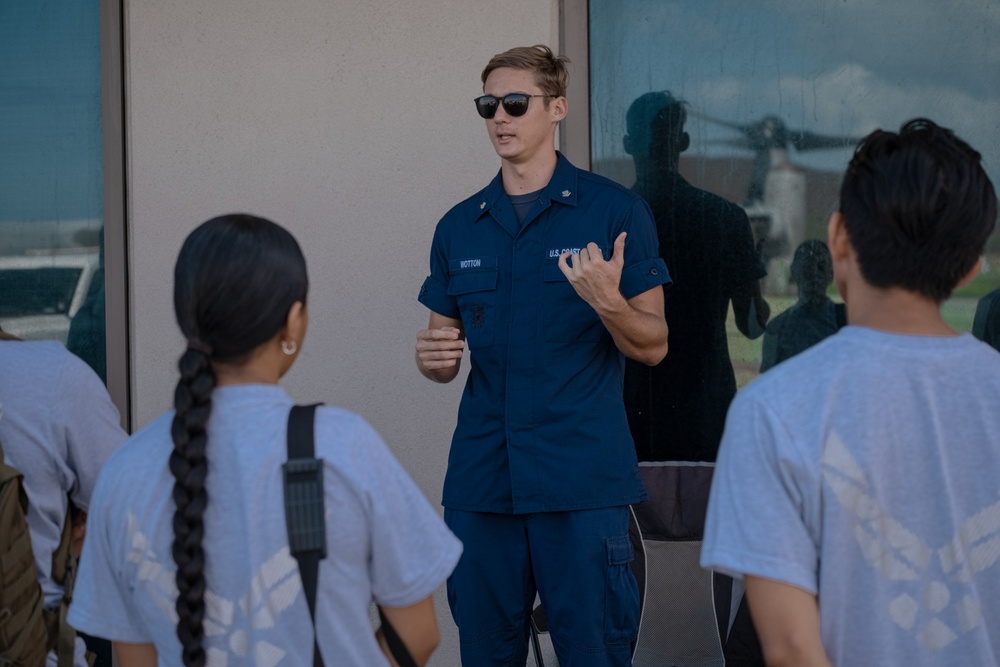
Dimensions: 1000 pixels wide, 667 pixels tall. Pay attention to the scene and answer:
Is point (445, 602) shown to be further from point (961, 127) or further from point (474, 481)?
point (961, 127)

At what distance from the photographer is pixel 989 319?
3828 millimetres

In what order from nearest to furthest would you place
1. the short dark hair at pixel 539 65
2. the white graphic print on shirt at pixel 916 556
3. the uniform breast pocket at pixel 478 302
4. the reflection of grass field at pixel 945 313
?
the white graphic print on shirt at pixel 916 556, the uniform breast pocket at pixel 478 302, the short dark hair at pixel 539 65, the reflection of grass field at pixel 945 313

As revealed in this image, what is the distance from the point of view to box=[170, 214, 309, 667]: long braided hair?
1.55 m

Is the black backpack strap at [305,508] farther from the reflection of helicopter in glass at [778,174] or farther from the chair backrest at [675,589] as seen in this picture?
the reflection of helicopter in glass at [778,174]

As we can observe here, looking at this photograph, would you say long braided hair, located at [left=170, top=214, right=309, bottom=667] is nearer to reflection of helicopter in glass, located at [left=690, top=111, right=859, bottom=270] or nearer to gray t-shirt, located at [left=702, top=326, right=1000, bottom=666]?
gray t-shirt, located at [left=702, top=326, right=1000, bottom=666]

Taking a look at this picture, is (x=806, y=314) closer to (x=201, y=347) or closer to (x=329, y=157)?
(x=329, y=157)

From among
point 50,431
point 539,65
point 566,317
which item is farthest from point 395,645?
point 539,65

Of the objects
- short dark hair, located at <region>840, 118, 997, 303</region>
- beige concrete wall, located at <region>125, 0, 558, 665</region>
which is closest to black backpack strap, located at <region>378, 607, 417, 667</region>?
short dark hair, located at <region>840, 118, 997, 303</region>

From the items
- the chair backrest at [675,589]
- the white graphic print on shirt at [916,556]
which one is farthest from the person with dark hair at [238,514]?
the chair backrest at [675,589]

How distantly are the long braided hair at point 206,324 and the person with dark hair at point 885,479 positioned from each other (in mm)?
723

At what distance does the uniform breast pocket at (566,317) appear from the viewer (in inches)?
113

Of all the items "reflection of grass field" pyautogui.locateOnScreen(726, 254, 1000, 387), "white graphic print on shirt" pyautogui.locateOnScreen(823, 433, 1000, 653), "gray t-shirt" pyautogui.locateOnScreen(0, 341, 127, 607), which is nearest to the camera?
"white graphic print on shirt" pyautogui.locateOnScreen(823, 433, 1000, 653)

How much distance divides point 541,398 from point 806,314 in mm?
1417

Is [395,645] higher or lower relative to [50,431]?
lower
